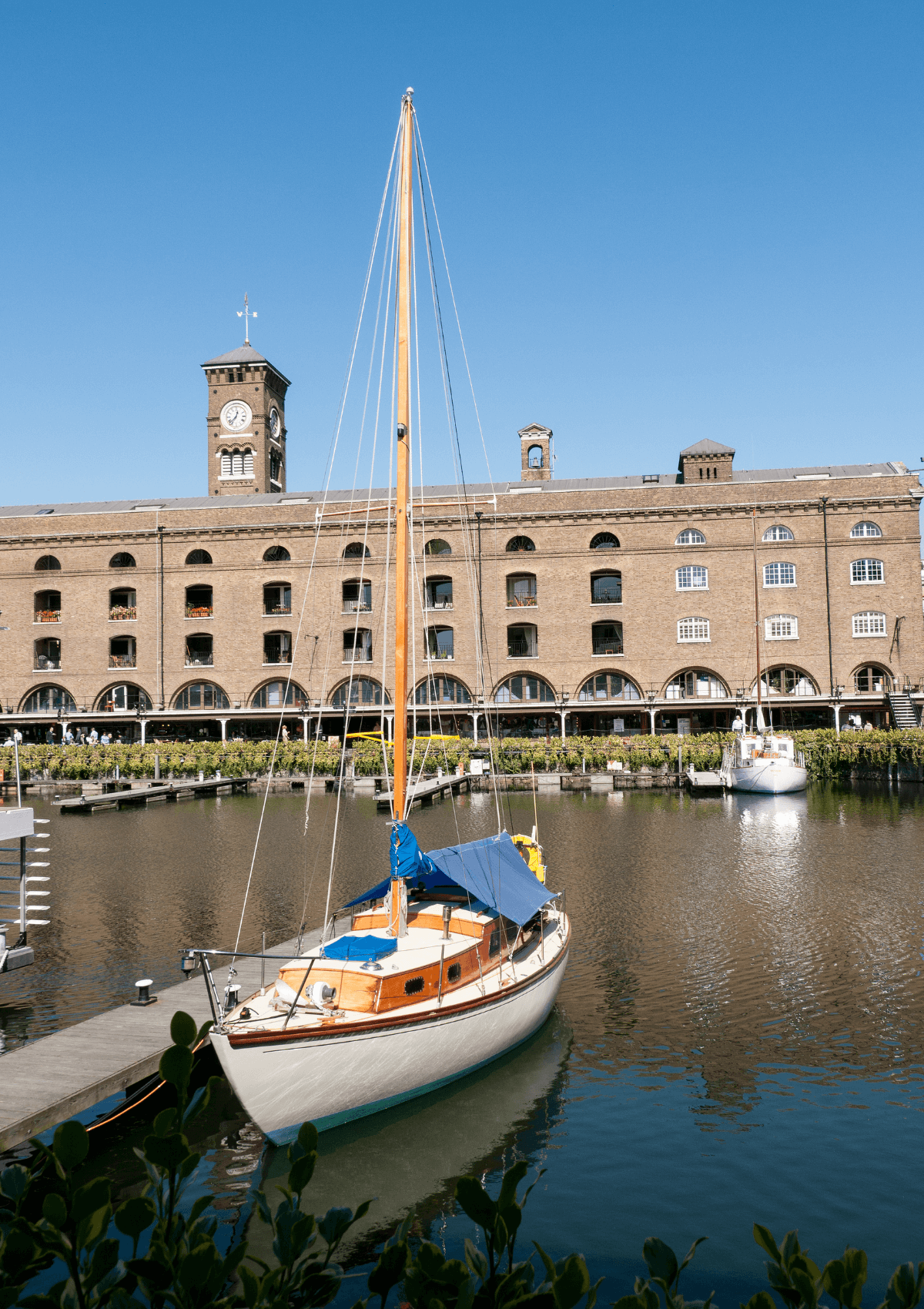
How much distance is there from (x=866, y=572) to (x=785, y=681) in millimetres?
7640

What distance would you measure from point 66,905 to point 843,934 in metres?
16.9

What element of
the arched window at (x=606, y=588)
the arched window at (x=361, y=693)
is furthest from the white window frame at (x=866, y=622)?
the arched window at (x=361, y=693)

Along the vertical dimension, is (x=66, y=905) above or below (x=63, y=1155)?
below

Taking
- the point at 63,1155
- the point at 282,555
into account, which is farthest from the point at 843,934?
the point at 282,555

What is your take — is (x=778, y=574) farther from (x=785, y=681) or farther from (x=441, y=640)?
(x=441, y=640)

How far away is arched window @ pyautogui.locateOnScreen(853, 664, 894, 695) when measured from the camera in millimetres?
54719

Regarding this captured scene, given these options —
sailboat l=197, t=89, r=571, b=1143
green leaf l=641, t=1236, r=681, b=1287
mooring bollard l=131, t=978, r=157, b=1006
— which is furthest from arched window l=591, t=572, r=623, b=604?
green leaf l=641, t=1236, r=681, b=1287

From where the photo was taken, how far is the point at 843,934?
61.8ft

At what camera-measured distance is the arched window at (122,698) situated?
60.5 meters

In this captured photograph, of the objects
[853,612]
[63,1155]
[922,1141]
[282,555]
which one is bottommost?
[922,1141]

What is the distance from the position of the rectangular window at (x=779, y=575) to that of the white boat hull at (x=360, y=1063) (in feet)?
154

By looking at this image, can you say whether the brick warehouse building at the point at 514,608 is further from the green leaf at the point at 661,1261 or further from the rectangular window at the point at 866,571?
the green leaf at the point at 661,1261

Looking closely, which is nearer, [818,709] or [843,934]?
[843,934]

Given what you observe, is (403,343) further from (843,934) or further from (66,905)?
(66,905)
